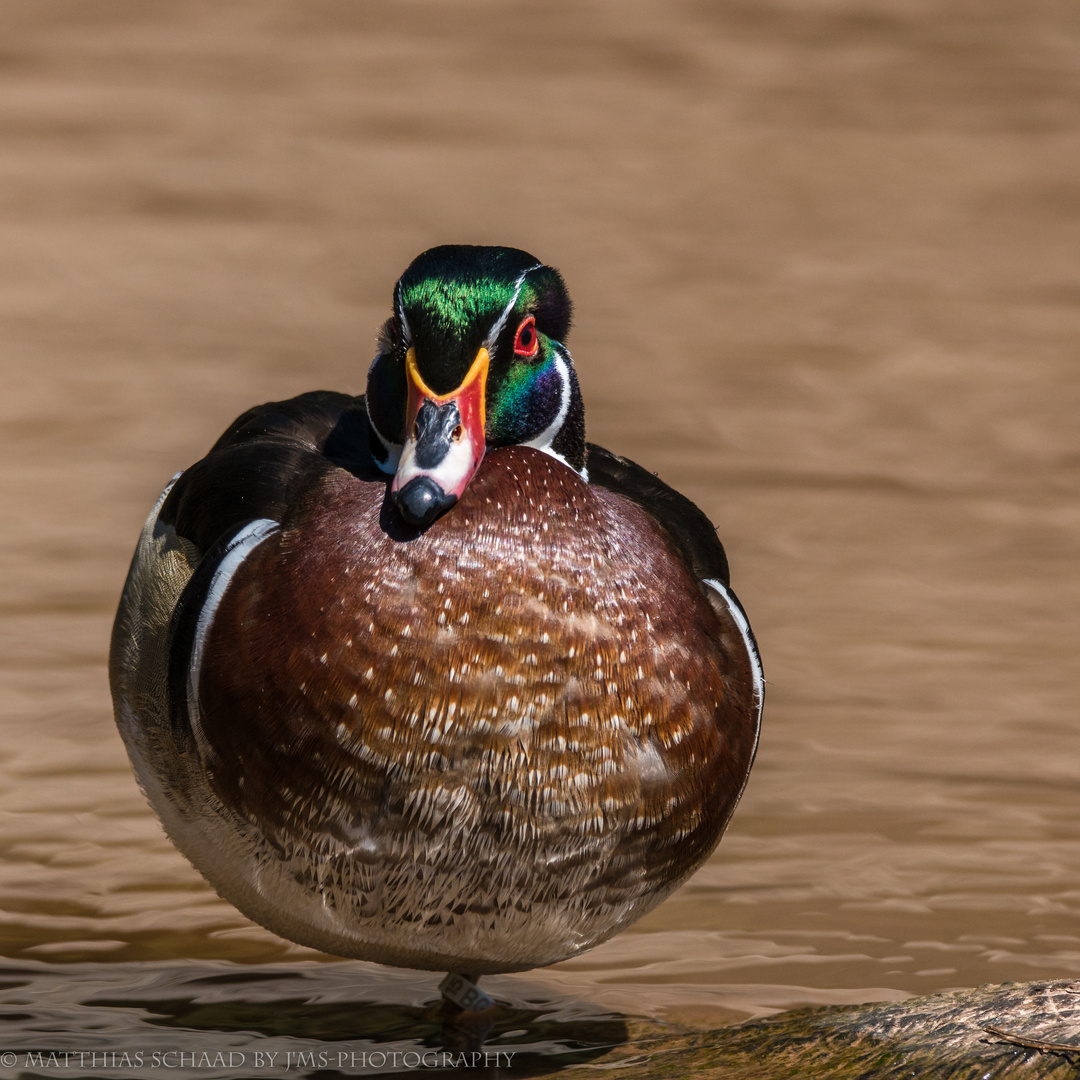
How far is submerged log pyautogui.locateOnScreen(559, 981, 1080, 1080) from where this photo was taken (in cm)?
335

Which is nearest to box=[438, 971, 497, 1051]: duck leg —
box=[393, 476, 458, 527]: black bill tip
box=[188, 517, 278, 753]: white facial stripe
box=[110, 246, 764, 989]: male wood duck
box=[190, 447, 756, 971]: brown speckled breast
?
box=[110, 246, 764, 989]: male wood duck

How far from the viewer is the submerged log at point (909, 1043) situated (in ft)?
11.0

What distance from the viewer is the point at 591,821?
11.3 feet

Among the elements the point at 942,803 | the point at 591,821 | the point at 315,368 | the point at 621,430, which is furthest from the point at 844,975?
the point at 315,368

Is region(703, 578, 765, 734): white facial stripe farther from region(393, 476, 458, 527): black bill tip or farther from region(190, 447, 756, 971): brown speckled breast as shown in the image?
region(393, 476, 458, 527): black bill tip

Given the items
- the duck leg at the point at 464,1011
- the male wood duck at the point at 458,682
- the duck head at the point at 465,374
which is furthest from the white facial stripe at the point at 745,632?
the duck leg at the point at 464,1011

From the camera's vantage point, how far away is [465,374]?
3451mm

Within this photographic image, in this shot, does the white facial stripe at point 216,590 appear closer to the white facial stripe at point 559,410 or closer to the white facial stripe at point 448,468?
the white facial stripe at point 448,468

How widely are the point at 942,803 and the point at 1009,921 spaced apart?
72 centimetres

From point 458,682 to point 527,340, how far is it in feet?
2.36

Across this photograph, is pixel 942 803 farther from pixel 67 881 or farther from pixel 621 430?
pixel 621 430

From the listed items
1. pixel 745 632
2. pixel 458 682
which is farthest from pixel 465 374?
pixel 745 632

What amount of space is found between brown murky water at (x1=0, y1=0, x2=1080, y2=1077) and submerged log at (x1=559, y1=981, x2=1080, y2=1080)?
0.66 m

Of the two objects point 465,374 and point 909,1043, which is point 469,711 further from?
point 909,1043
